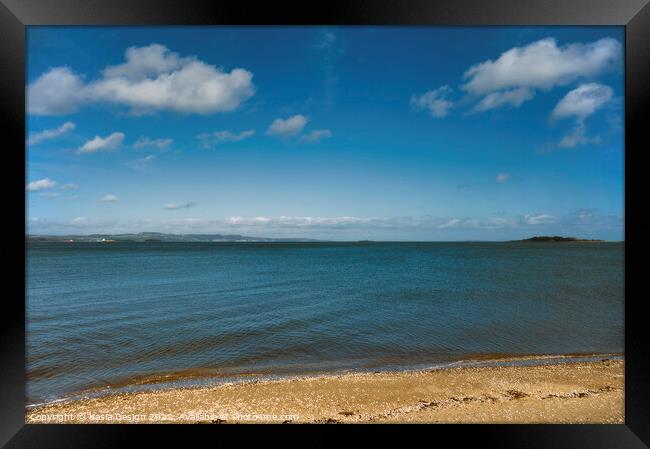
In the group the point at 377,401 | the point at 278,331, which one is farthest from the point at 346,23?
the point at 278,331

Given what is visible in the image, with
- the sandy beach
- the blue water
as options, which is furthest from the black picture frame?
the blue water

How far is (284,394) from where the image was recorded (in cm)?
381

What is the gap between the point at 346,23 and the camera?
2.18m

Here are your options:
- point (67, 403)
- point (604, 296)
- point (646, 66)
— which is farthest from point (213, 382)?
point (604, 296)

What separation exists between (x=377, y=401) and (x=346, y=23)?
3460 mm

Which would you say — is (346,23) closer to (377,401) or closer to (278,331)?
(377,401)

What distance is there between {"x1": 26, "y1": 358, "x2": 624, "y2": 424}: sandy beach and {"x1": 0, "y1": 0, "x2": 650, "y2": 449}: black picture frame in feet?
3.60

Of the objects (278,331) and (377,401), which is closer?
(377,401)

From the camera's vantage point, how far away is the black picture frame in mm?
2090

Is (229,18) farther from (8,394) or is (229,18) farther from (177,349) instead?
(177,349)

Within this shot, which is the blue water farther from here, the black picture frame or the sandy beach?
the black picture frame

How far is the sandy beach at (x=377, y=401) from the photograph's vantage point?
3.24 metres

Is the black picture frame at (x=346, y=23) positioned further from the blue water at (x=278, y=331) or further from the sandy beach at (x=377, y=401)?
the blue water at (x=278, y=331)

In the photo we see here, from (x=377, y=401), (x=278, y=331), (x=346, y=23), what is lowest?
(x=278, y=331)
